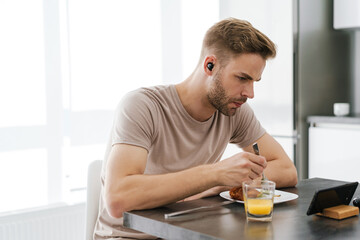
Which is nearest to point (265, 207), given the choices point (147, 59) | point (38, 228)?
point (38, 228)

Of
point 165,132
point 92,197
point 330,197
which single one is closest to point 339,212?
point 330,197

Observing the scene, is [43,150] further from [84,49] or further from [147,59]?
[147,59]

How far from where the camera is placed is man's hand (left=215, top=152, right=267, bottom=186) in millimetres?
1499

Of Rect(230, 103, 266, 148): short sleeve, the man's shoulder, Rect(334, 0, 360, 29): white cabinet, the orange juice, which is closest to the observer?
the orange juice

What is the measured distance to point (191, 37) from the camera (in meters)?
3.84

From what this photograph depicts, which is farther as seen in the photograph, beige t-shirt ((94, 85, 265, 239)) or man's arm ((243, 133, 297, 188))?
man's arm ((243, 133, 297, 188))

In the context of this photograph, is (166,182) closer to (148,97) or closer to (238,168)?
(238,168)

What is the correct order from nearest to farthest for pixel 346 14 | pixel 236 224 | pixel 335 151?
1. pixel 236 224
2. pixel 335 151
3. pixel 346 14

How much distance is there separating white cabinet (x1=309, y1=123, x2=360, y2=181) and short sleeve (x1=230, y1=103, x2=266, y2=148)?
157cm

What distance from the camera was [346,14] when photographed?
367cm

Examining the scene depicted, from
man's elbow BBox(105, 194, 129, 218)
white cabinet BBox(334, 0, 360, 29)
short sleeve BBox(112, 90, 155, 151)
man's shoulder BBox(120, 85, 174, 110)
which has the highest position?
Result: white cabinet BBox(334, 0, 360, 29)

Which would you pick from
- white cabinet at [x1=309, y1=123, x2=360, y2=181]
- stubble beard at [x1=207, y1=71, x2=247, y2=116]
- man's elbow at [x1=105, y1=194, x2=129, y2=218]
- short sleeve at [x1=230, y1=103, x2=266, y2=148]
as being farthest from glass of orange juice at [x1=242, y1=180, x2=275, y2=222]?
white cabinet at [x1=309, y1=123, x2=360, y2=181]

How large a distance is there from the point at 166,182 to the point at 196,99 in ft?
1.60

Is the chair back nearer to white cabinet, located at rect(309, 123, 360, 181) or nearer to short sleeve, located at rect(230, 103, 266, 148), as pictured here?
short sleeve, located at rect(230, 103, 266, 148)
